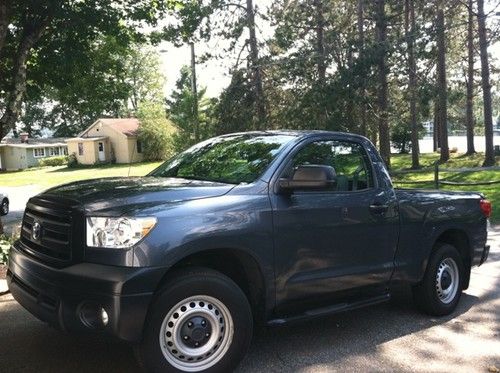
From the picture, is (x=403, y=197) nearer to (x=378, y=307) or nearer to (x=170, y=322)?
(x=378, y=307)

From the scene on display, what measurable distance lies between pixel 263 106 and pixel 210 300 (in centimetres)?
2513

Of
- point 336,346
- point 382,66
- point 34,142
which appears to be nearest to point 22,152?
point 34,142

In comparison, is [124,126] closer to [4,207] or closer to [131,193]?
[4,207]

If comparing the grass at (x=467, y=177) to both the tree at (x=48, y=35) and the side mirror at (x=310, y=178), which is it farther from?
the tree at (x=48, y=35)

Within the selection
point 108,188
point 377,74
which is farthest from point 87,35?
point 377,74

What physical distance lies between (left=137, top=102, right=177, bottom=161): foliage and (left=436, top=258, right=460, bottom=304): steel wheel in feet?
169

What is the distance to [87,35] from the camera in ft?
41.7

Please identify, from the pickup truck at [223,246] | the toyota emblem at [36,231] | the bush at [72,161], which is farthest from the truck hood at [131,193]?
the bush at [72,161]

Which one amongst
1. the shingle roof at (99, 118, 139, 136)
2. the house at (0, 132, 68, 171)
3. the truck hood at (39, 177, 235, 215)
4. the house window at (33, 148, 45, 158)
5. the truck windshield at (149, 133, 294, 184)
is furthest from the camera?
the house window at (33, 148, 45, 158)

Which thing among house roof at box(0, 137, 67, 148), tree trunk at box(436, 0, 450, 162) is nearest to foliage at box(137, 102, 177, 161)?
house roof at box(0, 137, 67, 148)

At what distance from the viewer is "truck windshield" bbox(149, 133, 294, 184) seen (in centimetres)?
459

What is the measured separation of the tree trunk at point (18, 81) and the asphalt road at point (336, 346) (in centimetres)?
496

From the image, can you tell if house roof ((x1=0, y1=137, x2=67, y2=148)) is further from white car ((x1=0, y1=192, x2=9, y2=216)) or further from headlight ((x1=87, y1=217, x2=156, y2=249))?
headlight ((x1=87, y1=217, x2=156, y2=249))

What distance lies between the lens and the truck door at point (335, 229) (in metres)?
4.37
